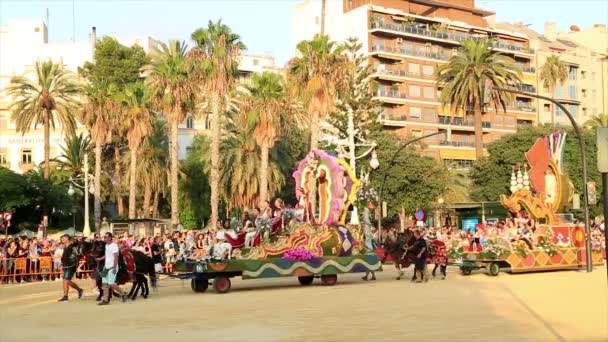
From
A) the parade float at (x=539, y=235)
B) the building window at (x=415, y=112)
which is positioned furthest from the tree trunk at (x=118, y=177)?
the parade float at (x=539, y=235)

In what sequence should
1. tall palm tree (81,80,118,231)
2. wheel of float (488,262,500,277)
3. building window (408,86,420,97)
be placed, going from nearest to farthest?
1. wheel of float (488,262,500,277)
2. tall palm tree (81,80,118,231)
3. building window (408,86,420,97)

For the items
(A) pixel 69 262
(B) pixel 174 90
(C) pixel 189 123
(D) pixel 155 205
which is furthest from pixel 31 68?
(A) pixel 69 262

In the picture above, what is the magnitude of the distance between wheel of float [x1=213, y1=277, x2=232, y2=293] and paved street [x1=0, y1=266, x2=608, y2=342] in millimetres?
614

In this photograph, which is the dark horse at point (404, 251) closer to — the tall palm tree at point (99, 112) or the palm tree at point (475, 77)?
the tall palm tree at point (99, 112)

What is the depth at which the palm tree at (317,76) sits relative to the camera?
149 ft

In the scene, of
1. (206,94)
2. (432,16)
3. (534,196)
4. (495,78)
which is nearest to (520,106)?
(432,16)

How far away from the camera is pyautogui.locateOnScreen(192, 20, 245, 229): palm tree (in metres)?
46.3

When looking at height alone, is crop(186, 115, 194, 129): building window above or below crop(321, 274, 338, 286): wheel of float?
above

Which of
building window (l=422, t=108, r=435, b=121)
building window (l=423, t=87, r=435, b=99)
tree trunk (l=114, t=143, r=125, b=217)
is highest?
building window (l=423, t=87, r=435, b=99)

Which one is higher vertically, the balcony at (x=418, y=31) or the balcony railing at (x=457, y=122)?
the balcony at (x=418, y=31)

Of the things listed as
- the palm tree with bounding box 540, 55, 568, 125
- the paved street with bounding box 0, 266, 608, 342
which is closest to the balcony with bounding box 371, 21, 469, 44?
the palm tree with bounding box 540, 55, 568, 125

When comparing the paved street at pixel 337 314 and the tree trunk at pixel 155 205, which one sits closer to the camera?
the paved street at pixel 337 314

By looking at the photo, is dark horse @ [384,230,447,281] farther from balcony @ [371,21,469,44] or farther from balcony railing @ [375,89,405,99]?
balcony @ [371,21,469,44]

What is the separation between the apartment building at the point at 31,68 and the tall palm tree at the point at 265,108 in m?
27.6
